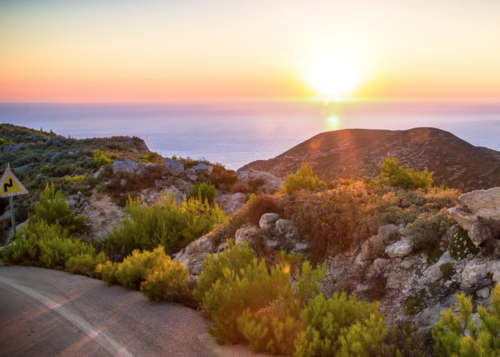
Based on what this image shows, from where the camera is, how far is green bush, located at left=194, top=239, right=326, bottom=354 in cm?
464

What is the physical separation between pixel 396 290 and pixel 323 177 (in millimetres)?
19370

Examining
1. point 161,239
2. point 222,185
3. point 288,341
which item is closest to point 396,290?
point 288,341

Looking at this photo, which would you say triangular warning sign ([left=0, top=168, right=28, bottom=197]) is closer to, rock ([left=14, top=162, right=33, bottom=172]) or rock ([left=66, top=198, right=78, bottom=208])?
rock ([left=66, top=198, right=78, bottom=208])

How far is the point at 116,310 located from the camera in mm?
6527

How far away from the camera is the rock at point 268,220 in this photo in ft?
27.6

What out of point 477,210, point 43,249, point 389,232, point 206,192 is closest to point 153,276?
point 389,232

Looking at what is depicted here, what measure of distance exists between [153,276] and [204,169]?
1578cm

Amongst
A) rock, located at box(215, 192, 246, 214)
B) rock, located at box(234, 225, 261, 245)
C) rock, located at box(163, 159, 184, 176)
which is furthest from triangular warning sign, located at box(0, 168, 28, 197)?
rock, located at box(163, 159, 184, 176)

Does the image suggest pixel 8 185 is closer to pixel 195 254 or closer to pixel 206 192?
pixel 195 254

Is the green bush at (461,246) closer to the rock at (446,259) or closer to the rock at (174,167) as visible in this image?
the rock at (446,259)

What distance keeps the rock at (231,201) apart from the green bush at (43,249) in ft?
25.9

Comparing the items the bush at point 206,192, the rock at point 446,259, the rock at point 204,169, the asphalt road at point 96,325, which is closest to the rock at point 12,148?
the rock at point 204,169

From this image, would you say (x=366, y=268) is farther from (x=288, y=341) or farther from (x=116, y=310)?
(x=116, y=310)

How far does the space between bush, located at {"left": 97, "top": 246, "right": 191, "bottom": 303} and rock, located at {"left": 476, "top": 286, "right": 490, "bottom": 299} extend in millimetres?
3978
